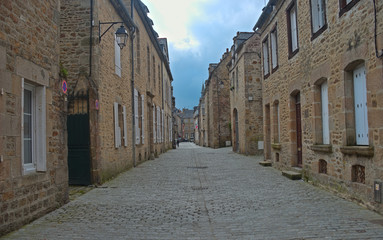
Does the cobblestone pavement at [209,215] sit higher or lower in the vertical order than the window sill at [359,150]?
lower

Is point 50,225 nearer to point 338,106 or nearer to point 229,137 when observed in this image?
point 338,106

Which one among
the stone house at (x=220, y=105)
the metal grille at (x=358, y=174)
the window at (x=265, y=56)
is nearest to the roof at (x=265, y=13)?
the window at (x=265, y=56)

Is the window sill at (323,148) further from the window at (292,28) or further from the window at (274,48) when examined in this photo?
the window at (274,48)

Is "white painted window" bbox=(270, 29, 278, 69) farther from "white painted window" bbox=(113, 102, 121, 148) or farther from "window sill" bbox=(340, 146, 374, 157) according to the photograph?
"window sill" bbox=(340, 146, 374, 157)

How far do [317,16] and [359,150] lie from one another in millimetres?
3942

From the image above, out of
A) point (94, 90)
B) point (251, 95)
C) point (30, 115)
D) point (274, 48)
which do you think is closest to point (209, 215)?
point (30, 115)

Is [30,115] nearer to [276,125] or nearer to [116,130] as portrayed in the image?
[116,130]

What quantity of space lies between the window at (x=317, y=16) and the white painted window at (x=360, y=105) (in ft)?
6.28

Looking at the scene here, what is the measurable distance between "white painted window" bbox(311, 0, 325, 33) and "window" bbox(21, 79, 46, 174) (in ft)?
21.2

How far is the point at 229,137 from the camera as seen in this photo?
103ft

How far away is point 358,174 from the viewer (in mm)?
6297

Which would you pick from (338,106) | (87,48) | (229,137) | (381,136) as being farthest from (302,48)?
(229,137)

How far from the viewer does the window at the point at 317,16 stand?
7977 millimetres

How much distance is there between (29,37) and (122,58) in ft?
23.4
